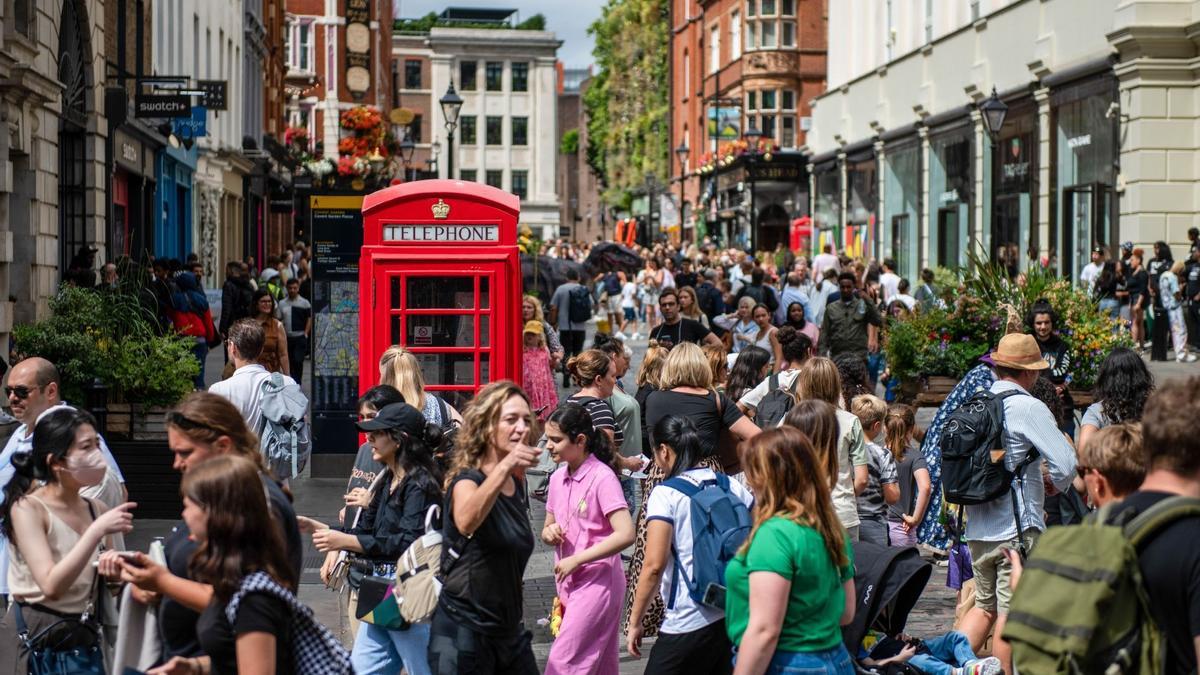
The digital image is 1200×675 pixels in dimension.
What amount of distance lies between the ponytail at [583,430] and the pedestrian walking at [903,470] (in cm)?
304

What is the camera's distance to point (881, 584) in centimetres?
665

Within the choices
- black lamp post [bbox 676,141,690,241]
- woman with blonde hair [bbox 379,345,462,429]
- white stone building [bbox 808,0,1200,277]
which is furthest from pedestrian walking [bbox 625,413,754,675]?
black lamp post [bbox 676,141,690,241]

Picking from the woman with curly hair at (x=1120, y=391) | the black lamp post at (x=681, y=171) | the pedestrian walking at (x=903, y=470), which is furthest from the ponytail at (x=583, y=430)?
the black lamp post at (x=681, y=171)

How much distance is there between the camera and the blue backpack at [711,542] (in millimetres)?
6551

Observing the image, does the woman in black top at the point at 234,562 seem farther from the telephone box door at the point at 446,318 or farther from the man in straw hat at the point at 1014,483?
the telephone box door at the point at 446,318

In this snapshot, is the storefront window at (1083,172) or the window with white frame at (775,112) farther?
the window with white frame at (775,112)

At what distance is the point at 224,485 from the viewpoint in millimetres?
4625

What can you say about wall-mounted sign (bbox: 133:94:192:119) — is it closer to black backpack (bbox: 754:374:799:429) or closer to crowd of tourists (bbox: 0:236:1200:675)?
crowd of tourists (bbox: 0:236:1200:675)

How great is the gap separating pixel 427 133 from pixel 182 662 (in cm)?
10677

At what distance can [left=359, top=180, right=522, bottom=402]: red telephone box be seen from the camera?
42.7 feet

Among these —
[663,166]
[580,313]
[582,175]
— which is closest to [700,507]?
[580,313]

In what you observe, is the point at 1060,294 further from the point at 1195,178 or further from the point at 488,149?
the point at 488,149

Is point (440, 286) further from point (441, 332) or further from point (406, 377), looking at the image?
point (406, 377)

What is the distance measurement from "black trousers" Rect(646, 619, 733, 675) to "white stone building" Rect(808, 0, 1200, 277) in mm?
12681
